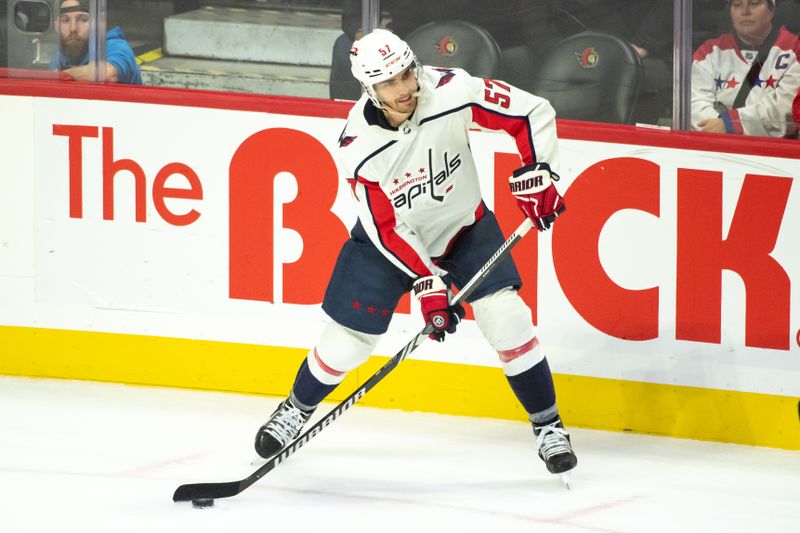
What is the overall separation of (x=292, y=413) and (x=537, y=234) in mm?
916

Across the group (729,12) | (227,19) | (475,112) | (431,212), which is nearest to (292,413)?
(431,212)

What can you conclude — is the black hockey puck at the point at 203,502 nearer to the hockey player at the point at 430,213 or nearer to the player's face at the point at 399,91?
the hockey player at the point at 430,213

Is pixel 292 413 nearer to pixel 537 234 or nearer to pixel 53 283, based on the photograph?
pixel 537 234

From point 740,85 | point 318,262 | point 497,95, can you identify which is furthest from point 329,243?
point 740,85

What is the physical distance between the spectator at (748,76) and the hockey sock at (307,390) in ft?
4.35

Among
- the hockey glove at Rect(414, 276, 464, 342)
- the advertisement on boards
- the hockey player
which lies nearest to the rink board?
the advertisement on boards

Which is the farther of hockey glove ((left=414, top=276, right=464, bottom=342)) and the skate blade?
the skate blade

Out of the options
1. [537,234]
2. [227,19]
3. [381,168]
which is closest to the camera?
[381,168]

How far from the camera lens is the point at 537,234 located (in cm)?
406

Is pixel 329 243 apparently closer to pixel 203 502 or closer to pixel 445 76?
pixel 445 76

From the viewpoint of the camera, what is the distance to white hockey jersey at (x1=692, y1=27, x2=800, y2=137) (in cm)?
384

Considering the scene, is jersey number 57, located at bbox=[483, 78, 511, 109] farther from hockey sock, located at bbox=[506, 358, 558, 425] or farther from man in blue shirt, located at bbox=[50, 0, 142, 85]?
man in blue shirt, located at bbox=[50, 0, 142, 85]

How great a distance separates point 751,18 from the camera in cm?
387

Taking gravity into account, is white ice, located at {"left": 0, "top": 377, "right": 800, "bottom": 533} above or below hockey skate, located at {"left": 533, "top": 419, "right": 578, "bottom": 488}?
below
